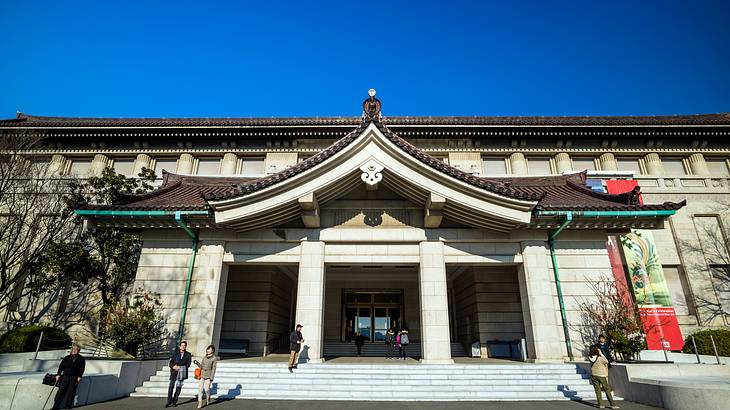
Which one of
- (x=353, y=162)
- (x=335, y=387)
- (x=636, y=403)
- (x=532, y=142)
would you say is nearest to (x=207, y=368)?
(x=335, y=387)

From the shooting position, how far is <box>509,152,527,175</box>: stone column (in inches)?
963

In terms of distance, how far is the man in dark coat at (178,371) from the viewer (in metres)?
8.13

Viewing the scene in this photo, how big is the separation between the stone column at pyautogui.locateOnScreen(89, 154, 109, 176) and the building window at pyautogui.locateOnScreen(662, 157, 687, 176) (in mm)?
40639

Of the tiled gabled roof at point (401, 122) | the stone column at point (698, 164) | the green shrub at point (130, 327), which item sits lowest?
the green shrub at point (130, 327)

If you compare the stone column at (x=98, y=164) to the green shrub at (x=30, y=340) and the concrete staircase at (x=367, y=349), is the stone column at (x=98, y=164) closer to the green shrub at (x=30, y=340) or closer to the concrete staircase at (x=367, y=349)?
the green shrub at (x=30, y=340)

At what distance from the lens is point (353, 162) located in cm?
1169

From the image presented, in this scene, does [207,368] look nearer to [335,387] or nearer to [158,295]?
[335,387]

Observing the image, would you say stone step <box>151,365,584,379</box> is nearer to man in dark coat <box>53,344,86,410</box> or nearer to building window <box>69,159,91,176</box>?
man in dark coat <box>53,344,86,410</box>

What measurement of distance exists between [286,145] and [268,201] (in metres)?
14.7

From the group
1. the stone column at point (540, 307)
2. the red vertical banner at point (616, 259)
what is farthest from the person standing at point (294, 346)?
the red vertical banner at point (616, 259)

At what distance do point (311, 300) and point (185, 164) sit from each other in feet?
60.0

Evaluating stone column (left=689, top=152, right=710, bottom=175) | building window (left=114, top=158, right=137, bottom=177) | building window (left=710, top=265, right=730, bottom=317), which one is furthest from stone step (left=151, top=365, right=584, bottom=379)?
stone column (left=689, top=152, right=710, bottom=175)

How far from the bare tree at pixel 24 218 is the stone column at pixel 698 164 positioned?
126ft

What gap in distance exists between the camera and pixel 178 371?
27.6 ft
